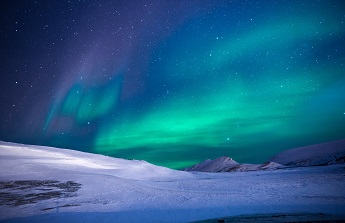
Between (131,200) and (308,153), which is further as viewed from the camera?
(308,153)

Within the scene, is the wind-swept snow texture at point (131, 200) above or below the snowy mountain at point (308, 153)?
below

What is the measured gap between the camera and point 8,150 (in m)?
17.2

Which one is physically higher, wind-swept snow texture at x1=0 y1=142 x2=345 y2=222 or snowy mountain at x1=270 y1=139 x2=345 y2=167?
snowy mountain at x1=270 y1=139 x2=345 y2=167

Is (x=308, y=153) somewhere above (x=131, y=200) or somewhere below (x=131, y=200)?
above

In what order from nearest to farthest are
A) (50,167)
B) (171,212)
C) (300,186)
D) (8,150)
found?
(171,212) → (300,186) → (50,167) → (8,150)

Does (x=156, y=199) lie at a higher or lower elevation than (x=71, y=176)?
lower

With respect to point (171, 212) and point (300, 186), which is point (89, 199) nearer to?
point (171, 212)

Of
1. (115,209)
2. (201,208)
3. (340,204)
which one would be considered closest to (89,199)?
(115,209)

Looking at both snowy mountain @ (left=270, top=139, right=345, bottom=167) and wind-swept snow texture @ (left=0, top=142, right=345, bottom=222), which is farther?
snowy mountain @ (left=270, top=139, right=345, bottom=167)

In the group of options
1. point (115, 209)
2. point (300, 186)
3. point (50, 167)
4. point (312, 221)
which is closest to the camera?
point (312, 221)

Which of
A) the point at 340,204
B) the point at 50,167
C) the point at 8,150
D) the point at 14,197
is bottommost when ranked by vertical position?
the point at 340,204

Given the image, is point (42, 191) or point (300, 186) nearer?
point (42, 191)

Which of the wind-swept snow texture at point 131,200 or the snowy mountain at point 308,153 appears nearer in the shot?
the wind-swept snow texture at point 131,200

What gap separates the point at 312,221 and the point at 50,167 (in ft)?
46.7
